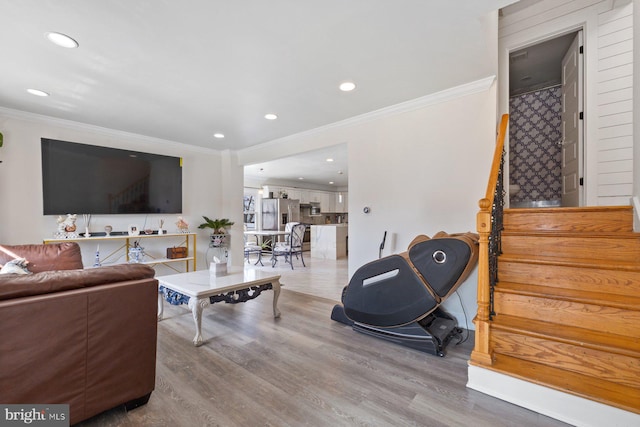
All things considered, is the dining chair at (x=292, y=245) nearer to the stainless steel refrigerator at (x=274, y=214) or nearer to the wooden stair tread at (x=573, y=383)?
the stainless steel refrigerator at (x=274, y=214)

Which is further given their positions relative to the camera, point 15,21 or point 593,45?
point 593,45

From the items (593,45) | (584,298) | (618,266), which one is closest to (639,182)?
(618,266)

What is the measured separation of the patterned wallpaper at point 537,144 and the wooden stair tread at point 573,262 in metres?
2.46

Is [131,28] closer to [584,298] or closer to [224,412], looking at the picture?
[224,412]

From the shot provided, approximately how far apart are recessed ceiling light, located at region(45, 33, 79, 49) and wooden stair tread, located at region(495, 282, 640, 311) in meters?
3.57

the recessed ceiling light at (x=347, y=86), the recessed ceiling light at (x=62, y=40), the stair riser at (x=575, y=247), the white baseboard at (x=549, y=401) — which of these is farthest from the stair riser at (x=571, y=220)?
the recessed ceiling light at (x=62, y=40)

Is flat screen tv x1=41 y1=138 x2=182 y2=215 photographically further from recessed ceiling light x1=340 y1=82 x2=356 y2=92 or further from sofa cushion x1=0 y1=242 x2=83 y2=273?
recessed ceiling light x1=340 y1=82 x2=356 y2=92

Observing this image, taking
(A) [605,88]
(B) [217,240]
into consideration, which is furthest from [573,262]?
(B) [217,240]

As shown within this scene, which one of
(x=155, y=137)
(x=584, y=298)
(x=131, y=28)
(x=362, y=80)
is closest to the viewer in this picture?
(x=584, y=298)

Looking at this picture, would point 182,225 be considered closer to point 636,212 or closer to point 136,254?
point 136,254

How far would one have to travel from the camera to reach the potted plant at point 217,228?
197 inches

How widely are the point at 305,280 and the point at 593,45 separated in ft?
15.5

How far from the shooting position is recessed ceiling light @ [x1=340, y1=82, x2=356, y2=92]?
2.72 meters

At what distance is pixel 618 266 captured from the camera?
1.76 meters
